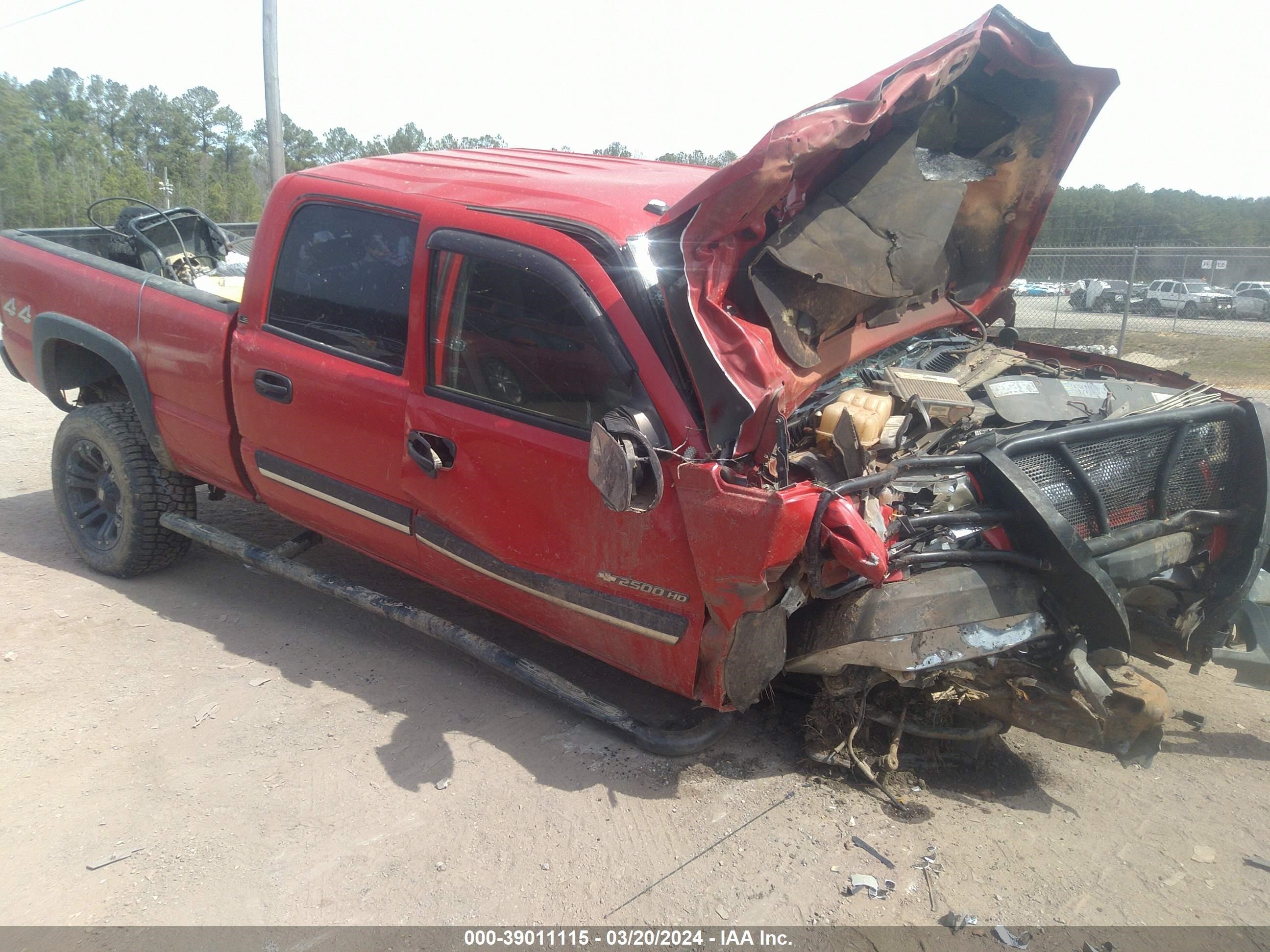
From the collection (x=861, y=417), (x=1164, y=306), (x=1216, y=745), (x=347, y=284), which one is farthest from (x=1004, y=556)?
→ (x=1164, y=306)

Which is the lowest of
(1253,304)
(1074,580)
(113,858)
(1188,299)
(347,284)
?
(113,858)

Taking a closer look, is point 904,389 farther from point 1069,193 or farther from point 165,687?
point 1069,193

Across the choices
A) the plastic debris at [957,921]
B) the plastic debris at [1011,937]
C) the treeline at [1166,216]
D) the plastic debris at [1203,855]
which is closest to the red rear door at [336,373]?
the plastic debris at [957,921]

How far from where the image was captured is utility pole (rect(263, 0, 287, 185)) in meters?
12.5

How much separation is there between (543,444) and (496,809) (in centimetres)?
120

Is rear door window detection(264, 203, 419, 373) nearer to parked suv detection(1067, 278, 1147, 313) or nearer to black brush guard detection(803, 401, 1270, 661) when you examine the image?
black brush guard detection(803, 401, 1270, 661)

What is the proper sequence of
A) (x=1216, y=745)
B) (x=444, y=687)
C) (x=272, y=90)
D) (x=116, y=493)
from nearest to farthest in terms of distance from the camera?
(x=1216, y=745) → (x=444, y=687) → (x=116, y=493) → (x=272, y=90)

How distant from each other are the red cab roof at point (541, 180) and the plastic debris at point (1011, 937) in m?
2.28

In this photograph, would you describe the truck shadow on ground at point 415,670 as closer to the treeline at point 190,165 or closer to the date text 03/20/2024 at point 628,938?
the date text 03/20/2024 at point 628,938

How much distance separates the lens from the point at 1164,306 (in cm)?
2241

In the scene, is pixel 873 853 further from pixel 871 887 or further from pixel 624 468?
pixel 624 468

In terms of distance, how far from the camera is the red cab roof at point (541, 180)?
301 centimetres

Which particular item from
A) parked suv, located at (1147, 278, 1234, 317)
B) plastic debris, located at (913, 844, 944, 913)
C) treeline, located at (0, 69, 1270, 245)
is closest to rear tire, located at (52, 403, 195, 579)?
plastic debris, located at (913, 844, 944, 913)

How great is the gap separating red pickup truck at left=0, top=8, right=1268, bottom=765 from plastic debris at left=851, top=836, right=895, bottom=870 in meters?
0.34
